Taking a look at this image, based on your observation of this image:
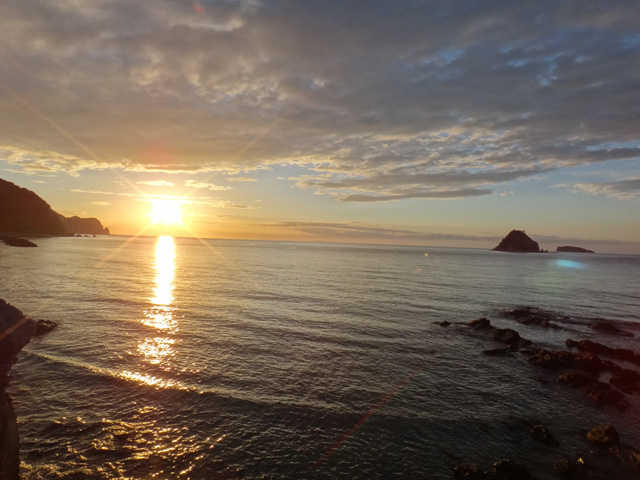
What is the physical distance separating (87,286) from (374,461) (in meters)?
67.3

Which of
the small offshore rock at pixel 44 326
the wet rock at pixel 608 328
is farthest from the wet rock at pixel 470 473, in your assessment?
the wet rock at pixel 608 328

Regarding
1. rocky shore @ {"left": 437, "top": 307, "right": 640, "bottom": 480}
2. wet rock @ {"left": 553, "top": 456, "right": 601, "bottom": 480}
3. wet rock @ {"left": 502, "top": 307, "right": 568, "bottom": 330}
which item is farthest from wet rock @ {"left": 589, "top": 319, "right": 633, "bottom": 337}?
wet rock @ {"left": 553, "top": 456, "right": 601, "bottom": 480}

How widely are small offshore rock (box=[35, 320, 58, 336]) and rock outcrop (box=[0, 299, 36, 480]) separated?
905 inches

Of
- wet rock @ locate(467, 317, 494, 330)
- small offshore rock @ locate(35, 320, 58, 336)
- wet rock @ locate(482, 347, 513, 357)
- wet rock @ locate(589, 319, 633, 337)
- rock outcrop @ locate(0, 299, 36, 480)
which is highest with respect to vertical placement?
rock outcrop @ locate(0, 299, 36, 480)

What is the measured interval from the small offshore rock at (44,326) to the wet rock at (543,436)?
4405 cm

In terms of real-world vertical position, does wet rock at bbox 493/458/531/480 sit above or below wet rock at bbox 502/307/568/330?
above

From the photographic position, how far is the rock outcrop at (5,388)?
44.2 ft

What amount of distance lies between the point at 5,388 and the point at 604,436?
104 feet

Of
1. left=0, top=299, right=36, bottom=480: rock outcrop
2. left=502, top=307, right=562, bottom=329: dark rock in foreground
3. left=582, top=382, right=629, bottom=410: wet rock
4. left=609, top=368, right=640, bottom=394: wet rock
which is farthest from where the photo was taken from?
left=502, top=307, right=562, bottom=329: dark rock in foreground

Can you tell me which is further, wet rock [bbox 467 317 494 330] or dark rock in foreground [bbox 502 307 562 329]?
dark rock in foreground [bbox 502 307 562 329]

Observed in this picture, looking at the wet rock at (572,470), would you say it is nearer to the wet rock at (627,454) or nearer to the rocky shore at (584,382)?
the rocky shore at (584,382)

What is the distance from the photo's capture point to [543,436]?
19.4 m

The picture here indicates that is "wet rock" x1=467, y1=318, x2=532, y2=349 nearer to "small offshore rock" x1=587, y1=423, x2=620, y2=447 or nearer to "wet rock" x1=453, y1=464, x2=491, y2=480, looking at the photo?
"small offshore rock" x1=587, y1=423, x2=620, y2=447

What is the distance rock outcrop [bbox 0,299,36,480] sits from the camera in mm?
13460
